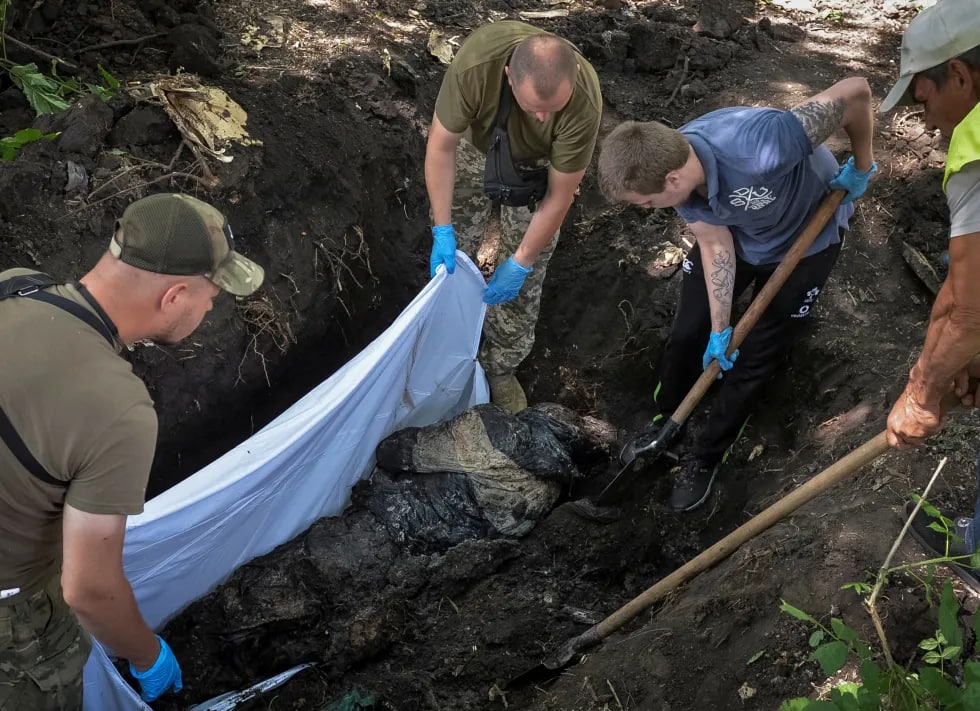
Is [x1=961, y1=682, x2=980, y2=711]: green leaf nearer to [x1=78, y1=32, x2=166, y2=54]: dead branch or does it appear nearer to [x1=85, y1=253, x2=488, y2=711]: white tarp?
[x1=85, y1=253, x2=488, y2=711]: white tarp

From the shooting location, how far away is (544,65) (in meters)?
2.42

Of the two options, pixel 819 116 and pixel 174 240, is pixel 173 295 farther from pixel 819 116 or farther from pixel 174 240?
pixel 819 116

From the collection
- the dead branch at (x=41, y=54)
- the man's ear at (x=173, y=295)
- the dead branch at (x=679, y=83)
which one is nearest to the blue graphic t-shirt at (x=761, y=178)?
the man's ear at (x=173, y=295)

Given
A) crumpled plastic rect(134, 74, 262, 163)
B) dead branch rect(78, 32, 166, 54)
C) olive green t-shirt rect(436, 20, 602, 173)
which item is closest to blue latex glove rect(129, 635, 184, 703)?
olive green t-shirt rect(436, 20, 602, 173)

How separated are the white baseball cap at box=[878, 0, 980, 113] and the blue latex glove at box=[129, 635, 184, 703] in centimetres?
243

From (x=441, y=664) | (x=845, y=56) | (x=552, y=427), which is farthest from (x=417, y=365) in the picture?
(x=845, y=56)

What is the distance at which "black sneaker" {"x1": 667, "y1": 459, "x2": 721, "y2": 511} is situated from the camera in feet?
10.2

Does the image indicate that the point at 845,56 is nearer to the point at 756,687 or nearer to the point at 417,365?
the point at 417,365

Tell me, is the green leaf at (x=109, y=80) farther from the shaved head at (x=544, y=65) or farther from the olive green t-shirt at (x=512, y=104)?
the shaved head at (x=544, y=65)

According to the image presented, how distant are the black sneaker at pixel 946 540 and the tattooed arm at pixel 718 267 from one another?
880mm

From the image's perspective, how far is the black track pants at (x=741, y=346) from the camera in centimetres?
269

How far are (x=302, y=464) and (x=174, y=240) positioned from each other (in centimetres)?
136

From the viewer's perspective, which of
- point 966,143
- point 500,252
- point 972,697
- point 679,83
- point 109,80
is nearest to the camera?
point 972,697

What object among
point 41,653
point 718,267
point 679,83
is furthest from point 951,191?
point 679,83
